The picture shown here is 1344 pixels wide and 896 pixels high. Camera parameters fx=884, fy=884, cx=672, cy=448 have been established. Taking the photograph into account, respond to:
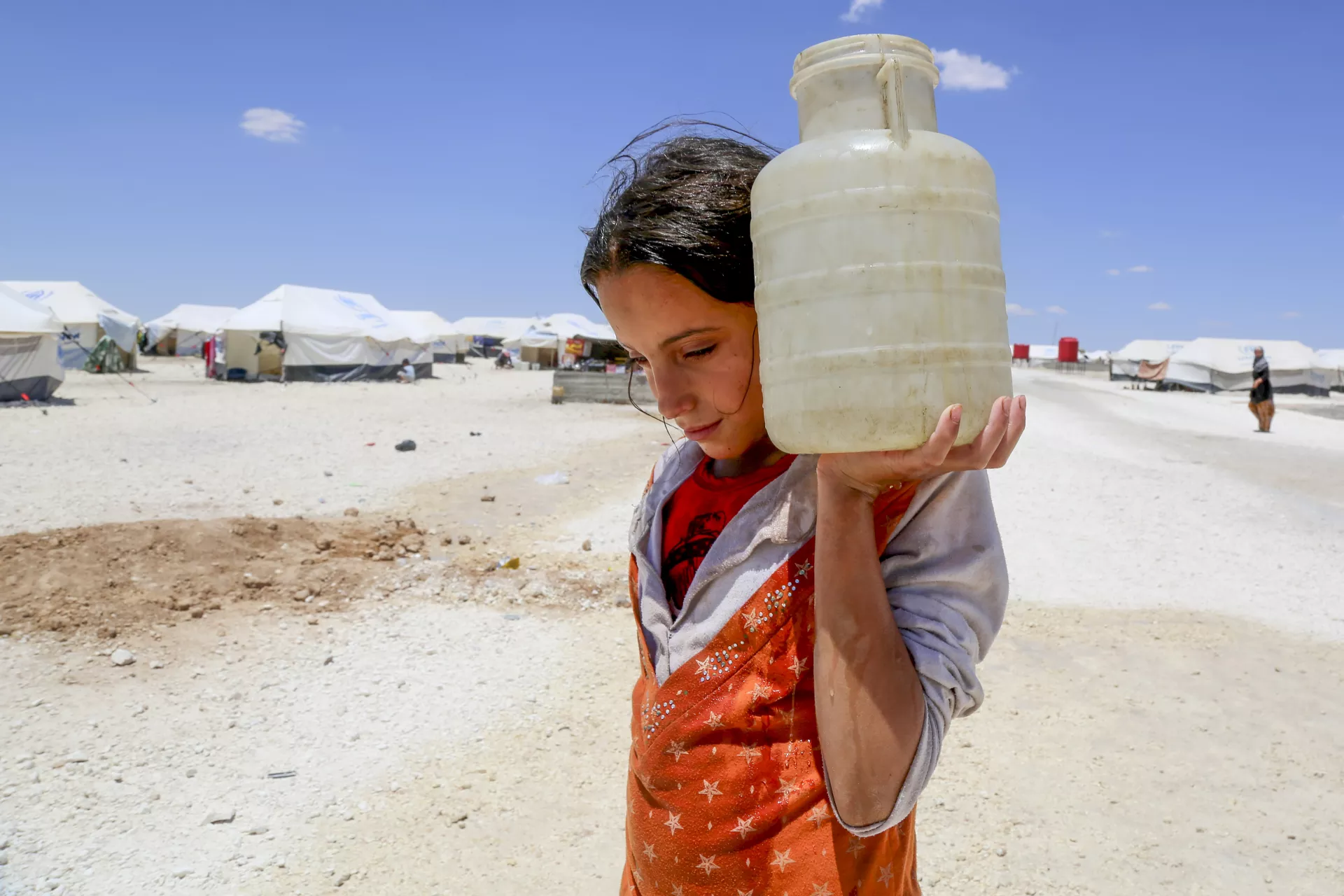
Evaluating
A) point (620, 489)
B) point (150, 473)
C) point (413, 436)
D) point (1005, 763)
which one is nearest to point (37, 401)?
point (413, 436)

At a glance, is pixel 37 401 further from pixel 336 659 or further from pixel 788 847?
pixel 788 847

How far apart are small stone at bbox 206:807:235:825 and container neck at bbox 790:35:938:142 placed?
3.27m

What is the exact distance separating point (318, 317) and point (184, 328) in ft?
54.1

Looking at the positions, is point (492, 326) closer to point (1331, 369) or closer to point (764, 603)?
point (1331, 369)

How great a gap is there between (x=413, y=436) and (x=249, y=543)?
769cm

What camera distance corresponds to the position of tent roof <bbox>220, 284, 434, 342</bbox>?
→ 29875 mm

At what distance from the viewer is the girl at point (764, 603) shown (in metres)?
1.06

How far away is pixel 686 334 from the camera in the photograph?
4.09 feet

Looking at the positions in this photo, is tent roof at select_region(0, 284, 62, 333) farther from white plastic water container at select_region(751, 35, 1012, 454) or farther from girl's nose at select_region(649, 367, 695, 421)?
white plastic water container at select_region(751, 35, 1012, 454)

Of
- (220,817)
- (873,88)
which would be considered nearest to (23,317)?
(220,817)

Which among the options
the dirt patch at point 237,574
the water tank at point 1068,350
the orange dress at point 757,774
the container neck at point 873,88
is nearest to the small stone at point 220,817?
the dirt patch at point 237,574

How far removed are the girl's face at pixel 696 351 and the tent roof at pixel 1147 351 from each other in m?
52.9

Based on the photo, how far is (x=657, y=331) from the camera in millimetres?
1265

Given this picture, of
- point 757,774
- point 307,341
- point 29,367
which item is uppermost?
point 307,341
